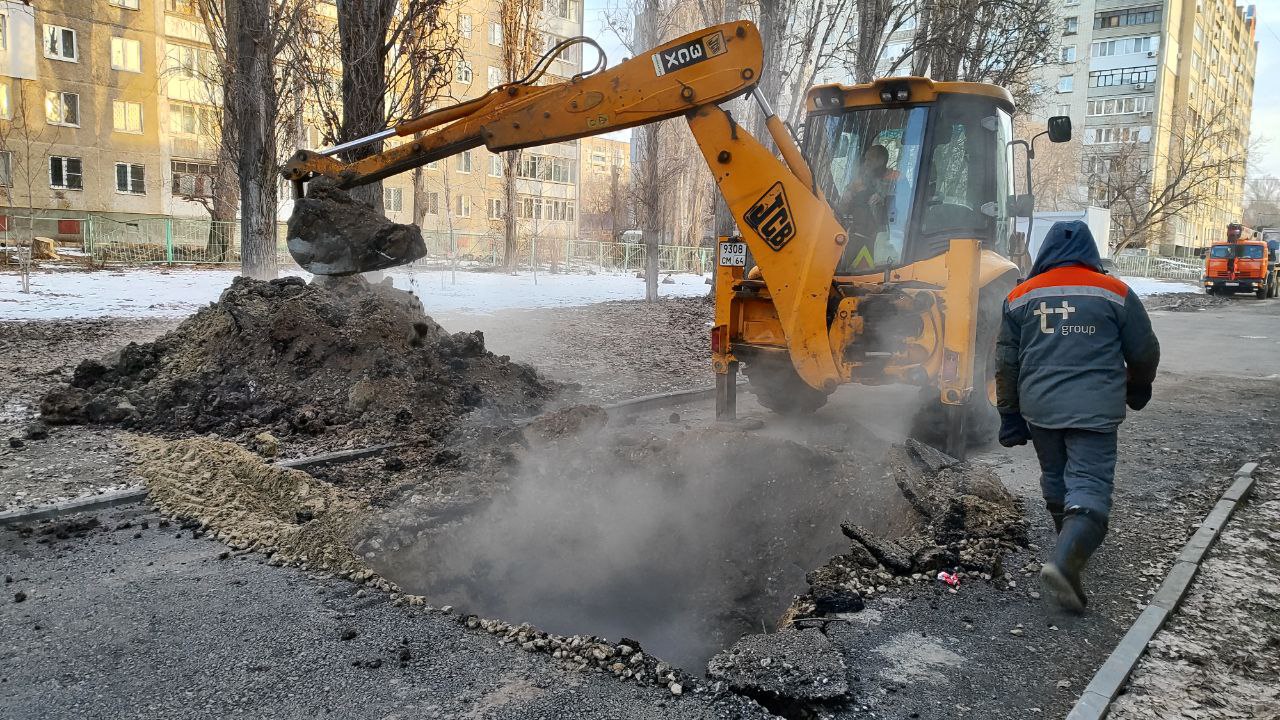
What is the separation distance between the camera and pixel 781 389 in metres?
7.61

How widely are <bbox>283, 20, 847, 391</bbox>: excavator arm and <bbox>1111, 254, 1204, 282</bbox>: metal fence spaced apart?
51626 mm

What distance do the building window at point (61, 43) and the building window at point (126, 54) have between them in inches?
52.5

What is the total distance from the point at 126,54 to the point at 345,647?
40.0 meters

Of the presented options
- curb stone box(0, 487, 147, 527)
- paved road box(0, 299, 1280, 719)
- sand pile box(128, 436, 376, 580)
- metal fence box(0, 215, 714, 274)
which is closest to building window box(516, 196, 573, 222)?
metal fence box(0, 215, 714, 274)

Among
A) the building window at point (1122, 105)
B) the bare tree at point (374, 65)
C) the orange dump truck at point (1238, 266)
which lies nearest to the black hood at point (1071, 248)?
the bare tree at point (374, 65)

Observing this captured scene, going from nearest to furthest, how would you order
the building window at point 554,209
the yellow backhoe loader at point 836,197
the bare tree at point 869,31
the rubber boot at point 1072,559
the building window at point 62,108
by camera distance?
the rubber boot at point 1072,559
the yellow backhoe loader at point 836,197
the bare tree at point 869,31
the building window at point 62,108
the building window at point 554,209

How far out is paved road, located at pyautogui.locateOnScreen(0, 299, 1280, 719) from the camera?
311cm

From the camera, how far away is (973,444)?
7.27 metres

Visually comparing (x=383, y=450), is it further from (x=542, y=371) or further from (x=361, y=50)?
(x=361, y=50)

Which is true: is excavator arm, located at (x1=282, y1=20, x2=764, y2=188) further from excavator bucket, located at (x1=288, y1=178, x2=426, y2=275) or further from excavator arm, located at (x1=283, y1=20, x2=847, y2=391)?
excavator bucket, located at (x1=288, y1=178, x2=426, y2=275)

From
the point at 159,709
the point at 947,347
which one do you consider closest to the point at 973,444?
the point at 947,347

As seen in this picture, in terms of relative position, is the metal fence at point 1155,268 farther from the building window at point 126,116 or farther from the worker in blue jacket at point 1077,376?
the building window at point 126,116

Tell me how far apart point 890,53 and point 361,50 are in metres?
80.2

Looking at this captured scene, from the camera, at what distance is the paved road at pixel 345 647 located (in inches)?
122
